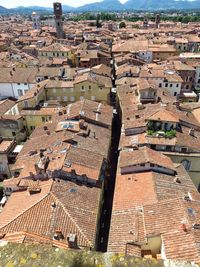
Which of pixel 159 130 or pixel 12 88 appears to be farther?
pixel 12 88

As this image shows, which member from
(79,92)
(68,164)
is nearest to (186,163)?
(68,164)

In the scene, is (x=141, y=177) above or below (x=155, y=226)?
below

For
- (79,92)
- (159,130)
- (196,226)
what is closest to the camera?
(196,226)

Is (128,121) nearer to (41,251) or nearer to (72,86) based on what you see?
(72,86)

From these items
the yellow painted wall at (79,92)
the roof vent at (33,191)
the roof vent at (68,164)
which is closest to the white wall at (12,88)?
the yellow painted wall at (79,92)

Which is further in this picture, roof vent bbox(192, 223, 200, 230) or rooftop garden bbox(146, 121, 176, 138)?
rooftop garden bbox(146, 121, 176, 138)

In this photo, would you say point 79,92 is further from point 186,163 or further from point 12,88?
point 186,163

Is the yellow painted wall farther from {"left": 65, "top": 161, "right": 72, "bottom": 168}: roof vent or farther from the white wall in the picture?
{"left": 65, "top": 161, "right": 72, "bottom": 168}: roof vent

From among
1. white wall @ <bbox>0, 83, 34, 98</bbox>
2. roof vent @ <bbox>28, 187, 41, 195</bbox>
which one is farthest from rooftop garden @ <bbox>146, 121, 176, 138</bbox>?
white wall @ <bbox>0, 83, 34, 98</bbox>

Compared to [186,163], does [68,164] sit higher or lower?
higher

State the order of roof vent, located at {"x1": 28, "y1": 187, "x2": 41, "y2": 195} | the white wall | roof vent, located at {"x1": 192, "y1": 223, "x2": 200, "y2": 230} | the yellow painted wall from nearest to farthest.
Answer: roof vent, located at {"x1": 192, "y1": 223, "x2": 200, "y2": 230}, roof vent, located at {"x1": 28, "y1": 187, "x2": 41, "y2": 195}, the yellow painted wall, the white wall

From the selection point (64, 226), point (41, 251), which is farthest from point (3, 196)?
point (41, 251)
